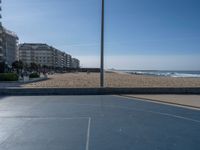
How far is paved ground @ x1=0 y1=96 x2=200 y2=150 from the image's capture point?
16.7 feet

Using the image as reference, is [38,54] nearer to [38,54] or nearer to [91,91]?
[38,54]

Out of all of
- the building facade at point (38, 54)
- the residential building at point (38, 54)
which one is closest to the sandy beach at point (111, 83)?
the building facade at point (38, 54)

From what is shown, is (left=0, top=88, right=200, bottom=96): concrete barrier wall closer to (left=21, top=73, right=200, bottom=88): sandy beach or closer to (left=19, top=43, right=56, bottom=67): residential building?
(left=21, top=73, right=200, bottom=88): sandy beach

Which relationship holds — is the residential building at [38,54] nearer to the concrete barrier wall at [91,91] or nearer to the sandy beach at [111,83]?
the sandy beach at [111,83]

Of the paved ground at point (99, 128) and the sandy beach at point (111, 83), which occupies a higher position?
the paved ground at point (99, 128)

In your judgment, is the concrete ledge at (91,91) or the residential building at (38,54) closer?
the concrete ledge at (91,91)

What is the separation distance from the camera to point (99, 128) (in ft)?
21.1

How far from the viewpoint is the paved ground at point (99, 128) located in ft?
16.7

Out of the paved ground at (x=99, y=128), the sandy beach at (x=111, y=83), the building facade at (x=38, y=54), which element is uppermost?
the building facade at (x=38, y=54)

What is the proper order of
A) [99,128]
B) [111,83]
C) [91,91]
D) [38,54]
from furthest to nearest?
[38,54] → [111,83] → [91,91] → [99,128]

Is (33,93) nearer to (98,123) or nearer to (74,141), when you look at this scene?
(98,123)

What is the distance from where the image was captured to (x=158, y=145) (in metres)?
5.04

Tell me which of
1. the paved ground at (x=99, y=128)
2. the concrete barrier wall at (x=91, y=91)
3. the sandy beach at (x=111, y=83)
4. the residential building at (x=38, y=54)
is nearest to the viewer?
the paved ground at (x=99, y=128)

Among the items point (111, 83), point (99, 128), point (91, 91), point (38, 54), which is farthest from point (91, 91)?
point (38, 54)
